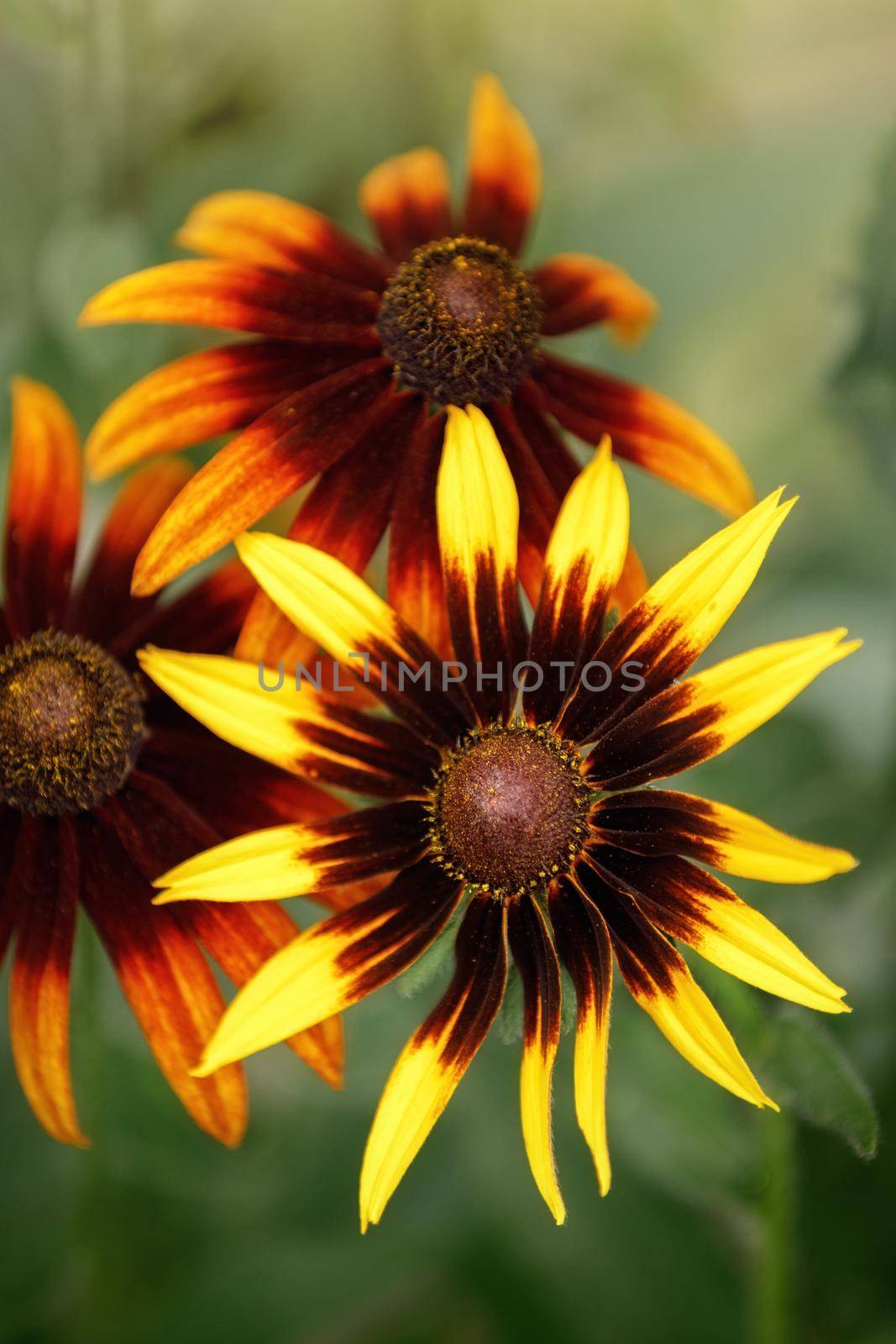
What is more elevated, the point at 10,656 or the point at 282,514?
the point at 282,514

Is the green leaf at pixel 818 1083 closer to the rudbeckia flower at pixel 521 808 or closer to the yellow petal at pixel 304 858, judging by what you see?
the rudbeckia flower at pixel 521 808

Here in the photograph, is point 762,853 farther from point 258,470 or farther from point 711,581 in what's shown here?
point 258,470

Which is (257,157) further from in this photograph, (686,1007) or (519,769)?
(686,1007)

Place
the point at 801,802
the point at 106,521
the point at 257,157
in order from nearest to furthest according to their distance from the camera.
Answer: the point at 106,521, the point at 801,802, the point at 257,157

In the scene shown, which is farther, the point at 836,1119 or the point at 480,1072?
the point at 480,1072

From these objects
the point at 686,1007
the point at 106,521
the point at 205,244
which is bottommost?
the point at 686,1007

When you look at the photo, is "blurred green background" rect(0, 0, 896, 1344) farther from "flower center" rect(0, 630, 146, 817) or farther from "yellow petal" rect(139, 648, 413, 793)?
"yellow petal" rect(139, 648, 413, 793)

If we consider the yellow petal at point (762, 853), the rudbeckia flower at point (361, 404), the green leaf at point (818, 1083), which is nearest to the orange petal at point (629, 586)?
the rudbeckia flower at point (361, 404)

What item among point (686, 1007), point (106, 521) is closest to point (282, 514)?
point (106, 521)

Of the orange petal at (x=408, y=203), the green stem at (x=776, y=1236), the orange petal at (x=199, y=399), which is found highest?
the orange petal at (x=408, y=203)
